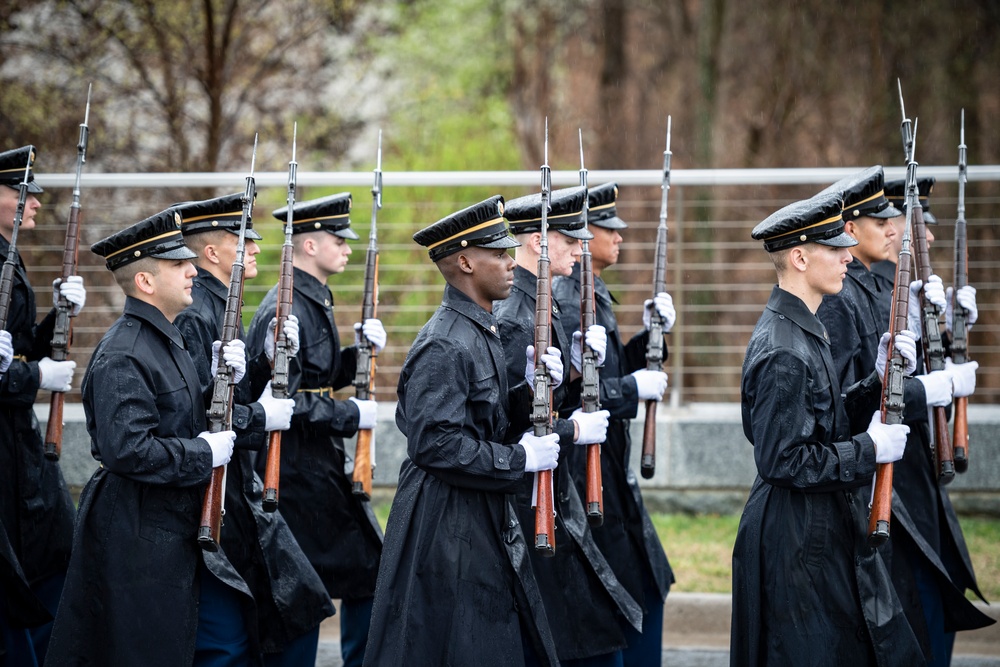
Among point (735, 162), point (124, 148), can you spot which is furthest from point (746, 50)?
point (124, 148)

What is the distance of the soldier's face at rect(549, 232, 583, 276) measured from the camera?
6.27 m

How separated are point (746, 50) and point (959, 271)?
12530mm

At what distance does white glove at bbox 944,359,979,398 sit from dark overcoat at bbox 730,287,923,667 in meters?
1.40

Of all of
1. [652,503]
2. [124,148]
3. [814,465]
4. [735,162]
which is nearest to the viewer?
[814,465]

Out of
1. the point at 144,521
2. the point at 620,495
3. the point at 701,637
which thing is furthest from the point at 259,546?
A: the point at 701,637

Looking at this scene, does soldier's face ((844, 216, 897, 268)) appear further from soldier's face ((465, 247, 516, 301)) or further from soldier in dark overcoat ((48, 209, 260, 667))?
soldier in dark overcoat ((48, 209, 260, 667))

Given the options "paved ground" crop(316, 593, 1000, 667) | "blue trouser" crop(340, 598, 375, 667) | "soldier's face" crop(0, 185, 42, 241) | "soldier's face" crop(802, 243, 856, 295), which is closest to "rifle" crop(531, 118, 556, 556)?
"soldier's face" crop(802, 243, 856, 295)

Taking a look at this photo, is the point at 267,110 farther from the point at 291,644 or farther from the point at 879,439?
the point at 879,439

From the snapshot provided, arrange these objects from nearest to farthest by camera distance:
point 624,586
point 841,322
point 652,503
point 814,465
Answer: point 814,465
point 841,322
point 624,586
point 652,503

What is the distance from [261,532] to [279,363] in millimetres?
761

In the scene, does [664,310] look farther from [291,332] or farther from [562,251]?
[291,332]

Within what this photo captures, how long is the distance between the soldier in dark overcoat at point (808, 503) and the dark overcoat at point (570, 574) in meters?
0.86

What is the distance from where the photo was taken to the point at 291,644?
18.2 feet

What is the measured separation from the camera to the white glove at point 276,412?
5617mm
